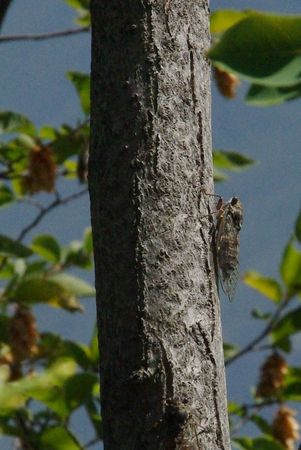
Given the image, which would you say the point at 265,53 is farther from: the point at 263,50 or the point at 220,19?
the point at 220,19

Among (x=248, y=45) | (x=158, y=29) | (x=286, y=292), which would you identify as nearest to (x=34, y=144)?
(x=286, y=292)


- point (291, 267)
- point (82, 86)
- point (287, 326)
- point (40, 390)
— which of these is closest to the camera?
point (40, 390)

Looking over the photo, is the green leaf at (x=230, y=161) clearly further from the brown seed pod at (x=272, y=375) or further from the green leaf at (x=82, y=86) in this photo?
the brown seed pod at (x=272, y=375)

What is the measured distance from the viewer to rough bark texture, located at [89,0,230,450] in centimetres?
147

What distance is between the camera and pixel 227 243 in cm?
189

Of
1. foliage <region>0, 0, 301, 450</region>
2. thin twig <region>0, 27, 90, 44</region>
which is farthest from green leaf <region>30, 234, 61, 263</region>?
thin twig <region>0, 27, 90, 44</region>

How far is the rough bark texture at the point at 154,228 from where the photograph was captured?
147cm

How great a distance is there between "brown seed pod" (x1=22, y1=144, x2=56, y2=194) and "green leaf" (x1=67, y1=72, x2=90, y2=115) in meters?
0.36

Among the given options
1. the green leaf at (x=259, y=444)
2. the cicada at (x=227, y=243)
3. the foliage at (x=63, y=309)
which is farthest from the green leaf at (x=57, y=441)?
the green leaf at (x=259, y=444)

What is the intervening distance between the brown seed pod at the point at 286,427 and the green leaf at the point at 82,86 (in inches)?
61.4

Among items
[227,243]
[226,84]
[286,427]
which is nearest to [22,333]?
[286,427]

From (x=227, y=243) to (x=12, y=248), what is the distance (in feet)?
4.70

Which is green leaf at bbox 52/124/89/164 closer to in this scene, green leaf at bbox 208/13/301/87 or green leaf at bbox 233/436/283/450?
green leaf at bbox 233/436/283/450

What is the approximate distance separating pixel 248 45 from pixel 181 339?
0.61 m
